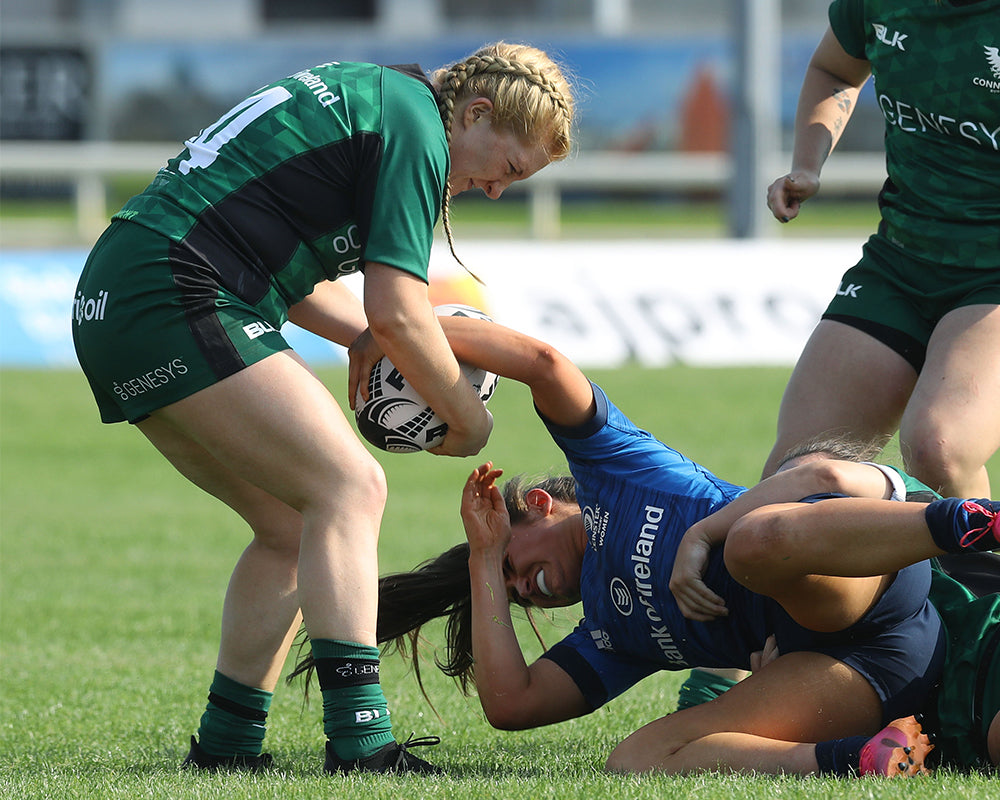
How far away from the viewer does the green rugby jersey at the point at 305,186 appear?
3.46 metres

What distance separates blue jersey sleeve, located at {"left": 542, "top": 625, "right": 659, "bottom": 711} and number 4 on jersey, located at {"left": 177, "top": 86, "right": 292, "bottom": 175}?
5.33 ft

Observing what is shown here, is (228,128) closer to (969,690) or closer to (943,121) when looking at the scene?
(943,121)

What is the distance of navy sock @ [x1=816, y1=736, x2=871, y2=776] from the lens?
338 cm

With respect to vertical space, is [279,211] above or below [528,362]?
above

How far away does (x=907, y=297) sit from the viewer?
14.0 feet

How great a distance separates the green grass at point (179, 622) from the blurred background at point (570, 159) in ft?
2.05

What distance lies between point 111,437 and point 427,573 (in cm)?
699

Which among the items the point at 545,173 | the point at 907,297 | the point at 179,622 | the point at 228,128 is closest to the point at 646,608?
the point at 907,297

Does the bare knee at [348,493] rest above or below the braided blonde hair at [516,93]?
below

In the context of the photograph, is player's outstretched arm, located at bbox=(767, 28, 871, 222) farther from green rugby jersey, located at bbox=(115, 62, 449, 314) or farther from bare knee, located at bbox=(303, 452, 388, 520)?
bare knee, located at bbox=(303, 452, 388, 520)

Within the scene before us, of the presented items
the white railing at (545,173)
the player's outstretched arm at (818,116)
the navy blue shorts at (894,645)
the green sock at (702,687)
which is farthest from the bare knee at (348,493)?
the white railing at (545,173)

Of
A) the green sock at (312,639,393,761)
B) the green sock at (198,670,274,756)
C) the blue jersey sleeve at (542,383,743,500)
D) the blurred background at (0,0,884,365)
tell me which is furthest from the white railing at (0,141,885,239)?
the green sock at (312,639,393,761)

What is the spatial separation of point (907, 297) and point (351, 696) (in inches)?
78.7

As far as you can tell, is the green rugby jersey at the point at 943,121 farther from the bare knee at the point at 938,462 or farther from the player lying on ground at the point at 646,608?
the player lying on ground at the point at 646,608
